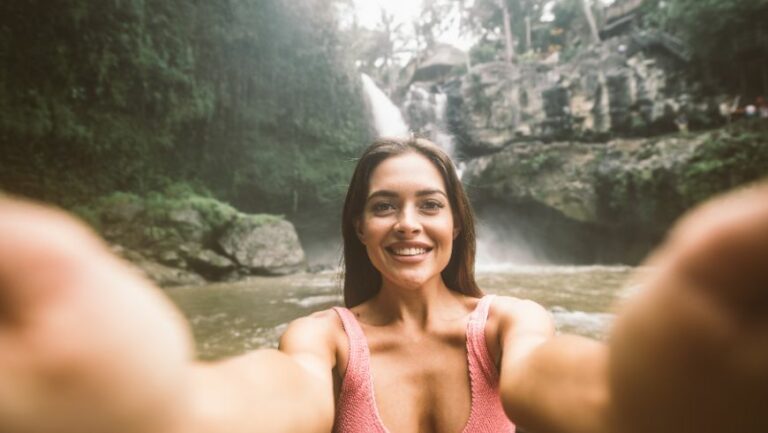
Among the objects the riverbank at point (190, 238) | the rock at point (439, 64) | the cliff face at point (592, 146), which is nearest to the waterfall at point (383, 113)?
the cliff face at point (592, 146)

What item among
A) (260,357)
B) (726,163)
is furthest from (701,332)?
(726,163)

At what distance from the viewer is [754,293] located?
0.33 metres

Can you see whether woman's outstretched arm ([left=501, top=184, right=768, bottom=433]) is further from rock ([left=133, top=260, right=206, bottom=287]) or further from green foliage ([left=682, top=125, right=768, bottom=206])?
green foliage ([left=682, top=125, right=768, bottom=206])

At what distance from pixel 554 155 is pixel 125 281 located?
15.4m

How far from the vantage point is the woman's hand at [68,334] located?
312mm

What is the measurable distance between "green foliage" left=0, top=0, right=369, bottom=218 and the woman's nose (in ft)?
31.7

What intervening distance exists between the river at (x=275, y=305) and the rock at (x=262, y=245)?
1243 mm

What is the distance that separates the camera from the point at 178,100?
11.1 meters

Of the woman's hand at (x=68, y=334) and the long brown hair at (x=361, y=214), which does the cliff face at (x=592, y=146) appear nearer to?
the long brown hair at (x=361, y=214)

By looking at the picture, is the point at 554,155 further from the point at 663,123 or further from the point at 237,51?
the point at 237,51

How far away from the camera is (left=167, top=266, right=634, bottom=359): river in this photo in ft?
11.6

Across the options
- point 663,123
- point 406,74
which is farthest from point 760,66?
point 406,74

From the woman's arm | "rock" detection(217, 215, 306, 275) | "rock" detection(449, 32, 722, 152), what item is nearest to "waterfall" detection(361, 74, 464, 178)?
"rock" detection(449, 32, 722, 152)

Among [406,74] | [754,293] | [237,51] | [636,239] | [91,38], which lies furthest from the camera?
[406,74]
